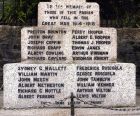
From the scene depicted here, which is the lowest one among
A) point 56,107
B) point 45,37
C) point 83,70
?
point 56,107

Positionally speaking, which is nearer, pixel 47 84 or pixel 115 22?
pixel 47 84

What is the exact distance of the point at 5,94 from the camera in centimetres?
887

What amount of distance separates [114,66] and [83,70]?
522mm

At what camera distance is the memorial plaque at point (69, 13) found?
9.16m

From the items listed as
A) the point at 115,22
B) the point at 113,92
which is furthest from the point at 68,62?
the point at 115,22

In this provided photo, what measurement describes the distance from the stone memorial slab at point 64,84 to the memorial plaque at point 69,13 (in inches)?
31.1

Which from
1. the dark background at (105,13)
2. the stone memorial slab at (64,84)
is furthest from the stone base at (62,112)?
the dark background at (105,13)

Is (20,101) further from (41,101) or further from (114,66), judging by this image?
(114,66)

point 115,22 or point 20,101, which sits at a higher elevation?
point 115,22

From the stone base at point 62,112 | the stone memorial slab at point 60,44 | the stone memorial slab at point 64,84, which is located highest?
the stone memorial slab at point 60,44

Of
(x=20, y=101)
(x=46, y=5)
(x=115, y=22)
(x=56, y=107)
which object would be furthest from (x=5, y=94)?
(x=115, y=22)

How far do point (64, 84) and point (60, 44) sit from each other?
0.68 metres

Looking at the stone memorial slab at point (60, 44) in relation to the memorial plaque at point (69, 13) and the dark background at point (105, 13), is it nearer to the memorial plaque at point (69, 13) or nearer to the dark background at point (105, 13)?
the memorial plaque at point (69, 13)

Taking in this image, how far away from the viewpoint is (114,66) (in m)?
8.95
